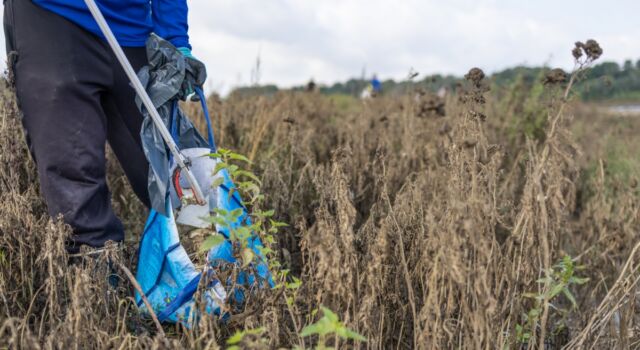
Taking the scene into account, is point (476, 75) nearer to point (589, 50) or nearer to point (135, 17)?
point (589, 50)

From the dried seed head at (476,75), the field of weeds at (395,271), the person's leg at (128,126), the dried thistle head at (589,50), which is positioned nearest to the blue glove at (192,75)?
the person's leg at (128,126)

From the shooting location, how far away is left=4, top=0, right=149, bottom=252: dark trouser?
2291 mm

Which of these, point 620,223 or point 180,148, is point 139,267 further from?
point 620,223

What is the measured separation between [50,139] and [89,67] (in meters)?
0.30

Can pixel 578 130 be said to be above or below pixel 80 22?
below

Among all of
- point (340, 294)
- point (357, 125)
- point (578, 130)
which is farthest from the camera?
point (578, 130)

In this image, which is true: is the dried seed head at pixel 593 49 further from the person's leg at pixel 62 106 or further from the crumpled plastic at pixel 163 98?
the person's leg at pixel 62 106

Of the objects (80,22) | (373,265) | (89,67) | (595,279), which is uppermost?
(80,22)

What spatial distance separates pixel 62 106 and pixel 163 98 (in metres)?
0.36

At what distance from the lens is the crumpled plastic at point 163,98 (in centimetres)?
230

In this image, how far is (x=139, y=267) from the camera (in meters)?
2.40

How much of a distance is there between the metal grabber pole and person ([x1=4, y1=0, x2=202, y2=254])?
0.22 metres

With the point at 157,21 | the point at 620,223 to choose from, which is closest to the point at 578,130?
the point at 620,223

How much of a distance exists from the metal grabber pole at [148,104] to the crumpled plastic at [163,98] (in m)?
0.05
